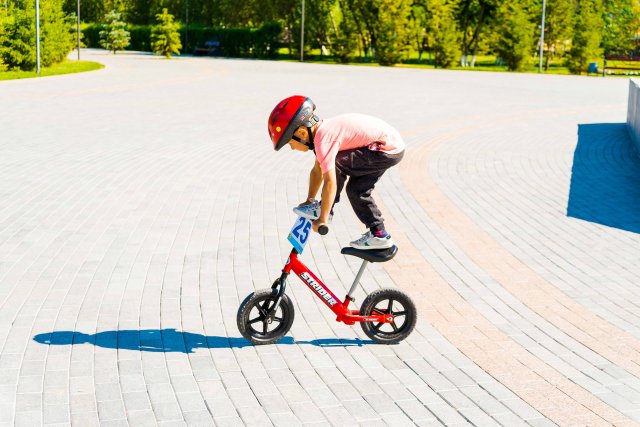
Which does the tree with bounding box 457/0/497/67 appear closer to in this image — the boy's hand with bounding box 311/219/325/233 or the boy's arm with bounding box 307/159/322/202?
the boy's arm with bounding box 307/159/322/202

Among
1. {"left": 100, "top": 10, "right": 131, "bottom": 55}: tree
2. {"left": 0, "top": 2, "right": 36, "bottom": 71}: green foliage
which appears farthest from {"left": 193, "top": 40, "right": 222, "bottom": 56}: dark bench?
{"left": 0, "top": 2, "right": 36, "bottom": 71}: green foliage

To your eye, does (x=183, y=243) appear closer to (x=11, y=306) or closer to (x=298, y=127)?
(x=11, y=306)

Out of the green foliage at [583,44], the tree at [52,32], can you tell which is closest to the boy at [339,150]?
the tree at [52,32]

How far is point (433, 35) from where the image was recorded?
172ft

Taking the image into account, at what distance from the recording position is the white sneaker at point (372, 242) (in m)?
5.49

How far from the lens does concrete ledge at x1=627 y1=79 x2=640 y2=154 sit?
1516 centimetres

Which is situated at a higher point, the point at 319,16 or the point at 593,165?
the point at 319,16

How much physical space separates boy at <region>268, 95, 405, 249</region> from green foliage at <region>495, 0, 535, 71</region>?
146 ft

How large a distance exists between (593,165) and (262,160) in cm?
498

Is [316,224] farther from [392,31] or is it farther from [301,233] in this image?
[392,31]

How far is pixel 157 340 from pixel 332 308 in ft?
3.73

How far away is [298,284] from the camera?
23.2ft

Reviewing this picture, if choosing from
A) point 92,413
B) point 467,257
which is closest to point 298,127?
point 92,413

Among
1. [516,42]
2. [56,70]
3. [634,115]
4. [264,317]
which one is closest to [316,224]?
[264,317]
